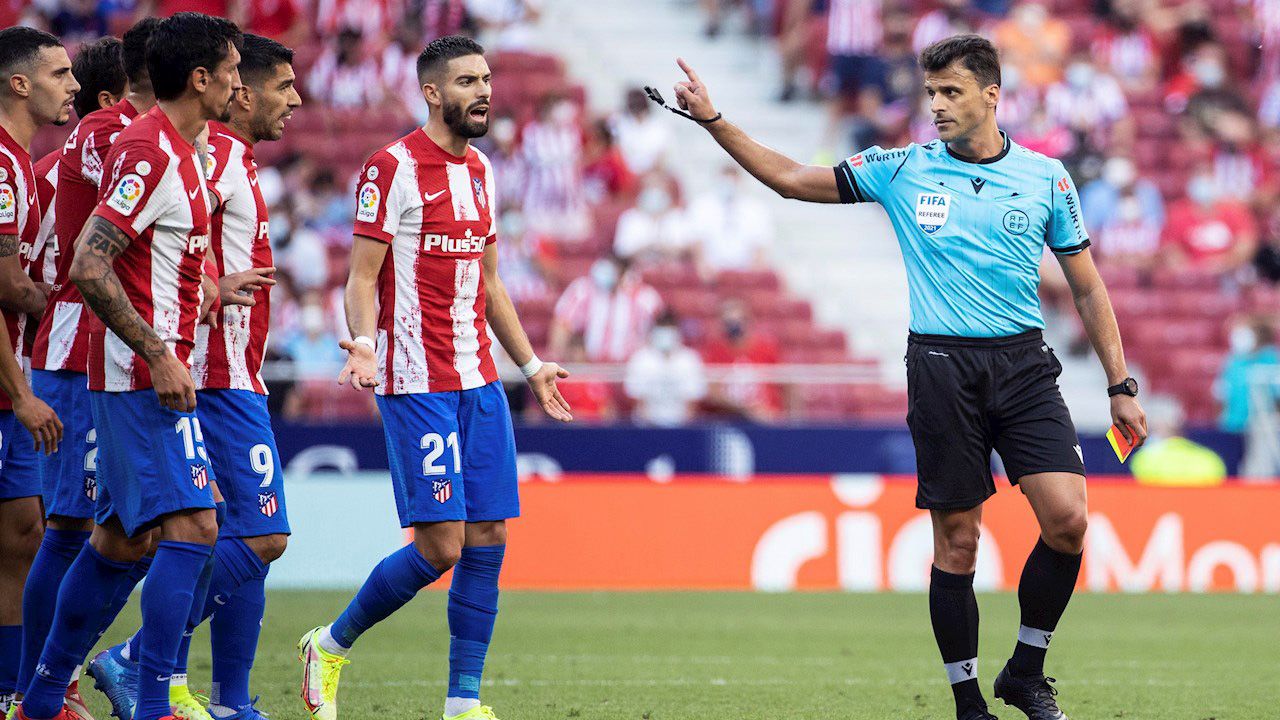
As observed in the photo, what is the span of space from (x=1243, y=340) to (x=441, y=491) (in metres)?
12.0

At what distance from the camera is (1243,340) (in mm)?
16297

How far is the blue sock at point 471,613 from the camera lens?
20.8 feet

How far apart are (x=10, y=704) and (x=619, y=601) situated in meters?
6.46

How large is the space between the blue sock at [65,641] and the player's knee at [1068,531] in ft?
11.6

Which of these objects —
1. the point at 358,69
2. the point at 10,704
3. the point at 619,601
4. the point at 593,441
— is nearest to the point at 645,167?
the point at 358,69

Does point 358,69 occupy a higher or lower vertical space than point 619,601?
higher

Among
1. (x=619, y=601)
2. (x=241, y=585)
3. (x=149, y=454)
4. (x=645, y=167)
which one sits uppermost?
(x=645, y=167)

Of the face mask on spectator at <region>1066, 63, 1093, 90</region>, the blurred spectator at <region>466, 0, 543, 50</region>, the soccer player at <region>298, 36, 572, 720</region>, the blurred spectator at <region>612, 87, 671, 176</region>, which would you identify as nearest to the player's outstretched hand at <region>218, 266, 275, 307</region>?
the soccer player at <region>298, 36, 572, 720</region>

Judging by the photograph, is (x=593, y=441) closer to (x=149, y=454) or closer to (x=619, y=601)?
(x=619, y=601)

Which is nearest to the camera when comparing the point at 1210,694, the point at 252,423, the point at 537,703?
the point at 252,423

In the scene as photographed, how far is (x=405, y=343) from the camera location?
21.3 ft

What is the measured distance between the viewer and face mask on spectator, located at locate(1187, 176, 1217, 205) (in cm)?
1853

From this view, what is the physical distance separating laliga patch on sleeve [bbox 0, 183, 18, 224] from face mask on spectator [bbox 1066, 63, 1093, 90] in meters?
15.5

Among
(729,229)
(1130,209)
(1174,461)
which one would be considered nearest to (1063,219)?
(1174,461)
